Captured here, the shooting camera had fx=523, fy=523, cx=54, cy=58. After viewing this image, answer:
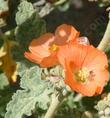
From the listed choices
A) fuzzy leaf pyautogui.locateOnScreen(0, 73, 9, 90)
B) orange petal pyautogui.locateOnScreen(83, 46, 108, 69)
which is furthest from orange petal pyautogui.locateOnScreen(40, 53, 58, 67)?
fuzzy leaf pyautogui.locateOnScreen(0, 73, 9, 90)

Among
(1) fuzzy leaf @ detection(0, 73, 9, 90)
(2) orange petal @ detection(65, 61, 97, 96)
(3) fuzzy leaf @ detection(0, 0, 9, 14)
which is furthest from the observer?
(1) fuzzy leaf @ detection(0, 73, 9, 90)

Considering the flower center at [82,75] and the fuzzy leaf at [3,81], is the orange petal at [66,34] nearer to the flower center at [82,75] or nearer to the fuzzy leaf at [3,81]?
the flower center at [82,75]

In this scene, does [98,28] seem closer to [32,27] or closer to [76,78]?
[32,27]

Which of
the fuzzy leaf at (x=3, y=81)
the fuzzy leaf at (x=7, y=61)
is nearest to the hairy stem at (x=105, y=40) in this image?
the fuzzy leaf at (x=7, y=61)

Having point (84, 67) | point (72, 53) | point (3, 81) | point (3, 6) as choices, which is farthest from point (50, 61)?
point (3, 81)

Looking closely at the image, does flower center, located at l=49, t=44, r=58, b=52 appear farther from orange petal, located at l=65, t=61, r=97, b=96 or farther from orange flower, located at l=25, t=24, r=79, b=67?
orange petal, located at l=65, t=61, r=97, b=96

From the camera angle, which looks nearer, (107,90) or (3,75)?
(107,90)

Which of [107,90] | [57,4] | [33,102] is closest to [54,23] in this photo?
[57,4]
